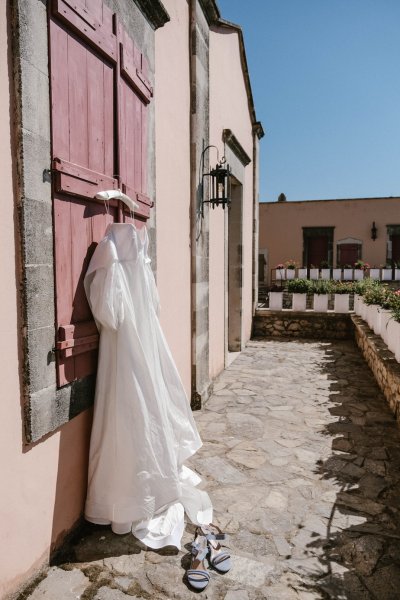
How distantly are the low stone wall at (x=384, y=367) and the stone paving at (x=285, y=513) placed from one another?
0.17m

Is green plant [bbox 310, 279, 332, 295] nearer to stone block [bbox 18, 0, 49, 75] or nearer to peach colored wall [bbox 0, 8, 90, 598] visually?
peach colored wall [bbox 0, 8, 90, 598]

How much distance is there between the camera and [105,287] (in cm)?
250

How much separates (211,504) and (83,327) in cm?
160

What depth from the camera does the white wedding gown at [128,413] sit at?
2.55 m

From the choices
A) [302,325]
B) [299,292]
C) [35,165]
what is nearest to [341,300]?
[299,292]

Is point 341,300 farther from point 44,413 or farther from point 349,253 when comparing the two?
point 349,253

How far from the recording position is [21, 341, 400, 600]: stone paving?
222 centimetres

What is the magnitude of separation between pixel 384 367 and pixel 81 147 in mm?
4463

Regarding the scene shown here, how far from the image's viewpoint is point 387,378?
16.8 ft

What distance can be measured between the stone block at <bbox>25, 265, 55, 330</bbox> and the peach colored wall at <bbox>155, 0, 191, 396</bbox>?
1719 millimetres

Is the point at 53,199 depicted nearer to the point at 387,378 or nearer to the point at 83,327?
the point at 83,327

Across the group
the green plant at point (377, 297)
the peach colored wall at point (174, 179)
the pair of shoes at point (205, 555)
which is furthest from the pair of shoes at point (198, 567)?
the green plant at point (377, 297)

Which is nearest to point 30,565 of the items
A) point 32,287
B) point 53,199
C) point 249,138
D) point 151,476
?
point 151,476

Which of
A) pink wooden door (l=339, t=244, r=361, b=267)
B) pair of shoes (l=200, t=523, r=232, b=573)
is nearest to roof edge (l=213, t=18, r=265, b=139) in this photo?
pair of shoes (l=200, t=523, r=232, b=573)
